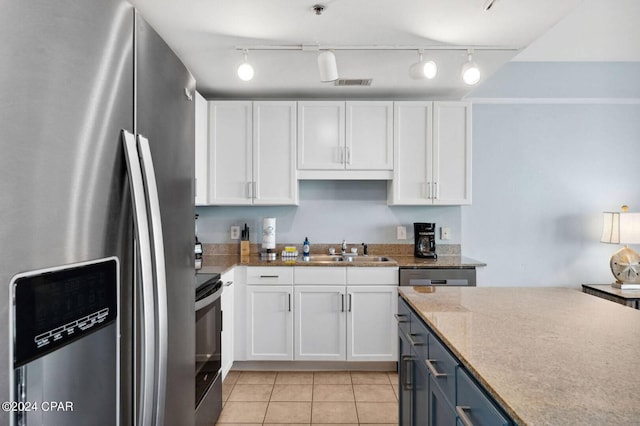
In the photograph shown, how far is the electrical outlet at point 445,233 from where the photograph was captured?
12.3 feet

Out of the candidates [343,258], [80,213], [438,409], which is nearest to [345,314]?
[343,258]

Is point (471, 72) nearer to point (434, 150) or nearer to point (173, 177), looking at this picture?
point (434, 150)

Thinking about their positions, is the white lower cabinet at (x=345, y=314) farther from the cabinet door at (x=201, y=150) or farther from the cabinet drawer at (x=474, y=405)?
the cabinet drawer at (x=474, y=405)

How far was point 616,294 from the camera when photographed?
3336 mm

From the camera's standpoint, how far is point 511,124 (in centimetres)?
382

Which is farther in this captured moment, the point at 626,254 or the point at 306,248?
the point at 306,248

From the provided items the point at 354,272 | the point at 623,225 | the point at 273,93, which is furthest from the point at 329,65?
the point at 623,225

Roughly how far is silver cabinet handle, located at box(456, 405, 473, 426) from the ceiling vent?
2612mm

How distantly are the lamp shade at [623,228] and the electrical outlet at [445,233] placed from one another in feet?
4.63

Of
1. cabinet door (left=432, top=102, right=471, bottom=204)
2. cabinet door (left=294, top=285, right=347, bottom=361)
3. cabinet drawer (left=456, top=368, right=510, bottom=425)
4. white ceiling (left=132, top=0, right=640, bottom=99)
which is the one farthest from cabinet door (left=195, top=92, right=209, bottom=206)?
cabinet drawer (left=456, top=368, right=510, bottom=425)

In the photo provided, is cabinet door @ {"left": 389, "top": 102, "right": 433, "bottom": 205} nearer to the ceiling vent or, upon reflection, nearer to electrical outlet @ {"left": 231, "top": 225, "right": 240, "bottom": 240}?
the ceiling vent

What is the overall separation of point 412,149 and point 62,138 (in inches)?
120

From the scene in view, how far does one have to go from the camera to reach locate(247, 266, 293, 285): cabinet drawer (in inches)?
125

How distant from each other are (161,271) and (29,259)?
338 mm
